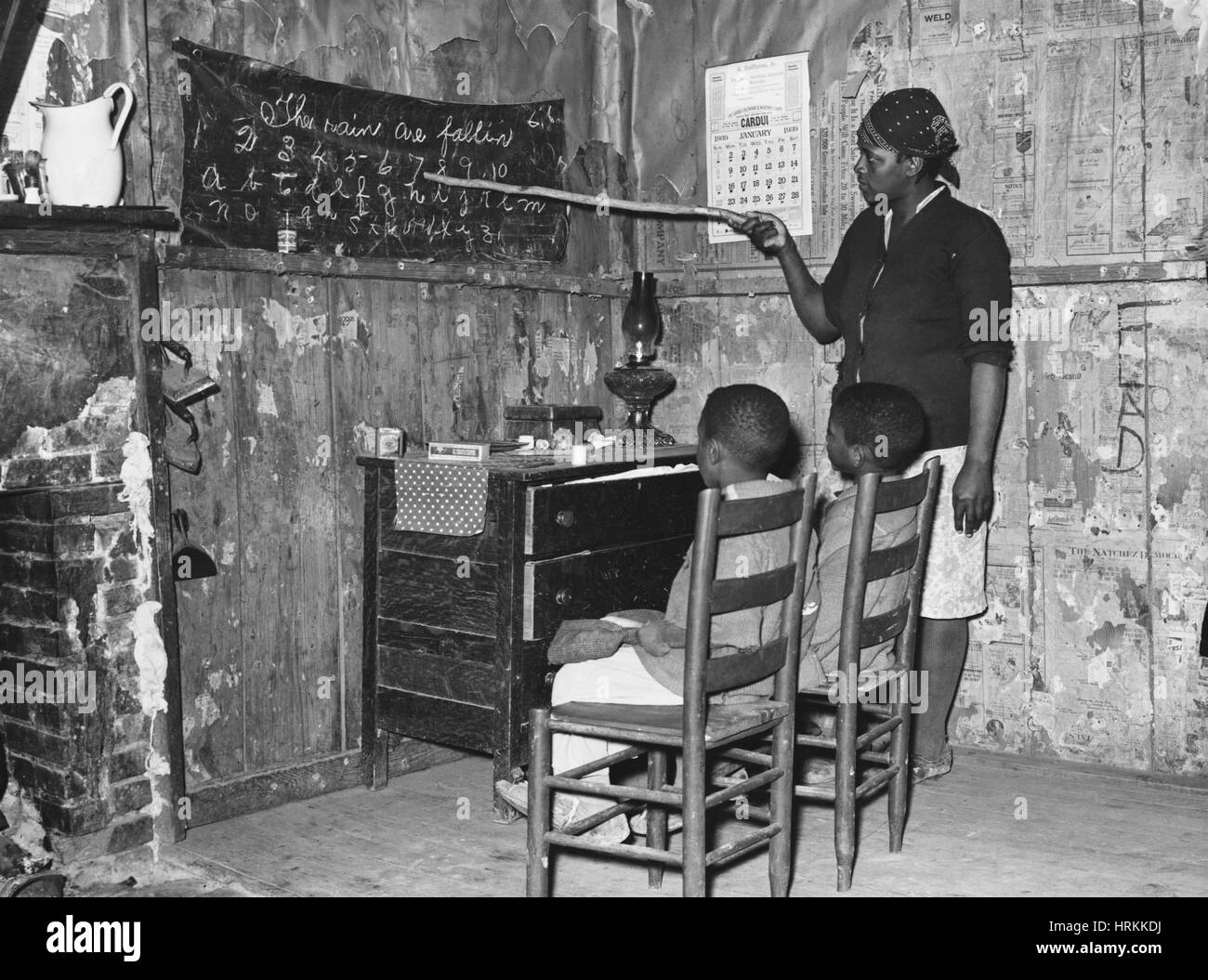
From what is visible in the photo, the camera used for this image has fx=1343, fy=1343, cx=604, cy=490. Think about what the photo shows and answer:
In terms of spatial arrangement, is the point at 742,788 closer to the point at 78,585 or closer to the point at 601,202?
the point at 78,585

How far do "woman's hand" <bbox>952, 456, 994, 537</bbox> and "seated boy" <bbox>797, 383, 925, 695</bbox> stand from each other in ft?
1.71

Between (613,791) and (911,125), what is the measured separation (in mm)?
2188

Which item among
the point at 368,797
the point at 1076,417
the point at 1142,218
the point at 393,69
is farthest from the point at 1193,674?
the point at 393,69

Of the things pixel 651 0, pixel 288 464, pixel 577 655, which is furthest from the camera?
pixel 651 0

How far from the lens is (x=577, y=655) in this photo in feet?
9.75

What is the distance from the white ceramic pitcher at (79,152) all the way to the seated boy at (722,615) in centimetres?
152

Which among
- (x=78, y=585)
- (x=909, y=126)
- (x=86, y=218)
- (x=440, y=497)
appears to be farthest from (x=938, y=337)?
(x=78, y=585)

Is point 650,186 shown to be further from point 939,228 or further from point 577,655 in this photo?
point 577,655

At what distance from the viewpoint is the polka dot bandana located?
3863 millimetres

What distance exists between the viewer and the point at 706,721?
2.72m

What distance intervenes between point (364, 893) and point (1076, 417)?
251 centimetres

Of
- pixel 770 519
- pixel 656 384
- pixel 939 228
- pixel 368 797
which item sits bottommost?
pixel 368 797

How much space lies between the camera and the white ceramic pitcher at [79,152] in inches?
123

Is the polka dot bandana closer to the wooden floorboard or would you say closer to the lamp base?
the lamp base
